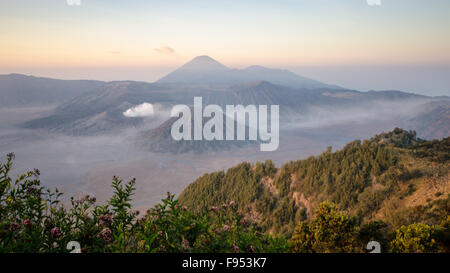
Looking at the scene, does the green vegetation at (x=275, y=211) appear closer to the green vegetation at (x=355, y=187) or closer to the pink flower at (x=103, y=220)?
the pink flower at (x=103, y=220)

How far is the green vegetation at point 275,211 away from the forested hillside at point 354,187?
0.13m

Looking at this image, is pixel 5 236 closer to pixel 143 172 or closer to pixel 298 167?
pixel 298 167

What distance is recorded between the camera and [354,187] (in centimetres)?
3014

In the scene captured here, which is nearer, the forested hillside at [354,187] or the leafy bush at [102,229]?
the leafy bush at [102,229]

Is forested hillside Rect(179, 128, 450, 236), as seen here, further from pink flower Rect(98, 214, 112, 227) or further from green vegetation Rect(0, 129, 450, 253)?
pink flower Rect(98, 214, 112, 227)

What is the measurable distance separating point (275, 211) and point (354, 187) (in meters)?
10.3

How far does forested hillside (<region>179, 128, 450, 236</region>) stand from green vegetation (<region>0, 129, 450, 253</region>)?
5.0 inches

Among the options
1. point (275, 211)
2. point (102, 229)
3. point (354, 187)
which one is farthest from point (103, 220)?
point (275, 211)

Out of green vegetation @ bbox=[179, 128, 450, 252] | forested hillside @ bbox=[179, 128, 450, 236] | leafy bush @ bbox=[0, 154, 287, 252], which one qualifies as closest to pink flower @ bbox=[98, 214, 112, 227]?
leafy bush @ bbox=[0, 154, 287, 252]

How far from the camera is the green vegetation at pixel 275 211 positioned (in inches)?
147

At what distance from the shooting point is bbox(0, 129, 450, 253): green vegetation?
373 cm

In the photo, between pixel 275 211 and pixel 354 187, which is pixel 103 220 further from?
pixel 275 211

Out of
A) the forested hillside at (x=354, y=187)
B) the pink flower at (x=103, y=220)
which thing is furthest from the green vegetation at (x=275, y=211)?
the forested hillside at (x=354, y=187)
